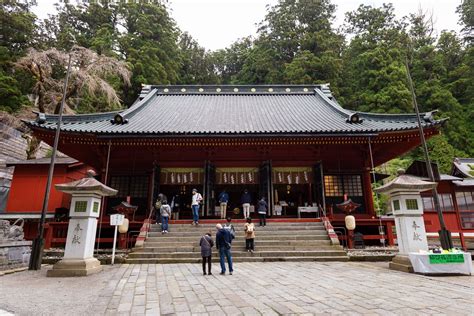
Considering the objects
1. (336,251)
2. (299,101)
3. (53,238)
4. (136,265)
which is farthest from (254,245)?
(299,101)

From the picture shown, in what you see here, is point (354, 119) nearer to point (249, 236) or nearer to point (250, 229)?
point (250, 229)

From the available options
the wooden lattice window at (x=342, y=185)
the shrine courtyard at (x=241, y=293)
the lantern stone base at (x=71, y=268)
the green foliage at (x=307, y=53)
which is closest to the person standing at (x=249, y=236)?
the shrine courtyard at (x=241, y=293)

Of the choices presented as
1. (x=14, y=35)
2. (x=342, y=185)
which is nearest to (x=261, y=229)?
(x=342, y=185)

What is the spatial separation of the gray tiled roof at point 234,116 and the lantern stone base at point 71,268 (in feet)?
22.2

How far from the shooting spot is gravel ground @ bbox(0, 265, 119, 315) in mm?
4453

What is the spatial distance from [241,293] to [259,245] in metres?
5.49

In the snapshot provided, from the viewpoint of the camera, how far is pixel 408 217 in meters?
8.25

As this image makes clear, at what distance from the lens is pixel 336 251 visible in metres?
9.99

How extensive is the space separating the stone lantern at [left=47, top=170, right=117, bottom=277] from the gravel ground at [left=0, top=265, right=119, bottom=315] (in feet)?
1.31

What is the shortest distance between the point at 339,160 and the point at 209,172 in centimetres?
739

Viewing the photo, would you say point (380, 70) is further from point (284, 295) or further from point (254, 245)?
point (284, 295)

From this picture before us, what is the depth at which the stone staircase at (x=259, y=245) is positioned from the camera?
9719 mm

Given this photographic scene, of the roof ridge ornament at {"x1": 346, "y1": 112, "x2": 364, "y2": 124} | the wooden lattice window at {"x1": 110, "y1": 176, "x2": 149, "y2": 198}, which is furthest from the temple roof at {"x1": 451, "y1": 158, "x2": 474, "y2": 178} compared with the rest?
the wooden lattice window at {"x1": 110, "y1": 176, "x2": 149, "y2": 198}

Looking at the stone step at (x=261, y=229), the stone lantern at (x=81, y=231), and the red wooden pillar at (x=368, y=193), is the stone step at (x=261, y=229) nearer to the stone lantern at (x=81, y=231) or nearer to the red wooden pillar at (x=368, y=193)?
the stone lantern at (x=81, y=231)
